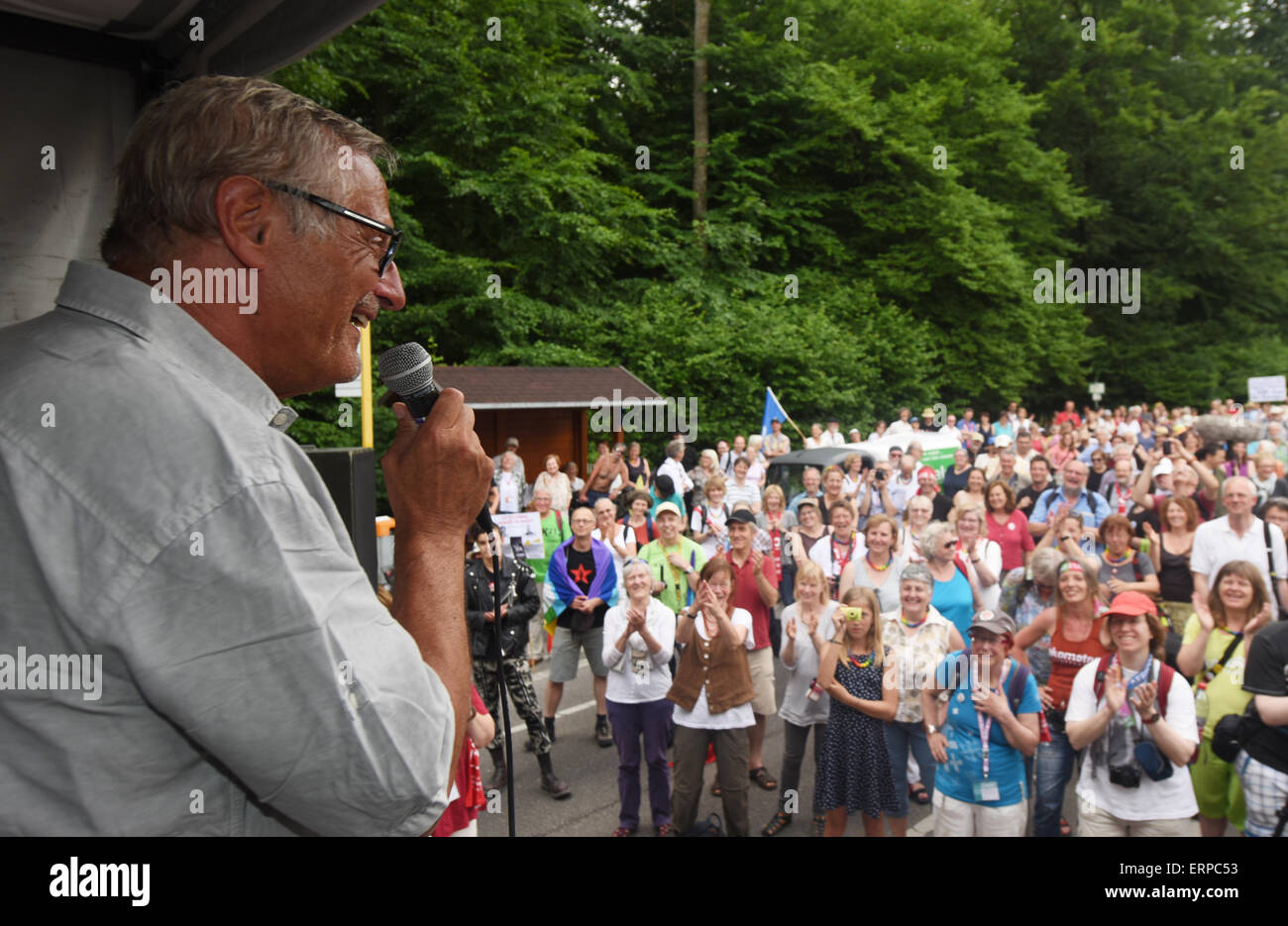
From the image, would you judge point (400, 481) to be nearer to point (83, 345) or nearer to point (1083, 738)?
point (83, 345)

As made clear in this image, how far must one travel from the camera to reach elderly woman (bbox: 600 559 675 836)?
253 inches

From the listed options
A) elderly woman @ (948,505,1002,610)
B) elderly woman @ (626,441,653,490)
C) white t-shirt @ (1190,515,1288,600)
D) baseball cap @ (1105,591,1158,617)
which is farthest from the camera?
elderly woman @ (626,441,653,490)

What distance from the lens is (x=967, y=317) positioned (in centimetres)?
3216

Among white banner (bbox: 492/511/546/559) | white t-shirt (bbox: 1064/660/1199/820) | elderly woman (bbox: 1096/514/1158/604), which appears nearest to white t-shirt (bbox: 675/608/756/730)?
white t-shirt (bbox: 1064/660/1199/820)

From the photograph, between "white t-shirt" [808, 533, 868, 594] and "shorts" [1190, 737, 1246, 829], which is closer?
"shorts" [1190, 737, 1246, 829]

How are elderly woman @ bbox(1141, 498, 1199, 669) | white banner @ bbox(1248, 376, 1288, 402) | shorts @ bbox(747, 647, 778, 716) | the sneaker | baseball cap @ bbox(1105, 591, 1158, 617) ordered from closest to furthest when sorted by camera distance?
baseball cap @ bbox(1105, 591, 1158, 617)
shorts @ bbox(747, 647, 778, 716)
elderly woman @ bbox(1141, 498, 1199, 669)
the sneaker
white banner @ bbox(1248, 376, 1288, 402)

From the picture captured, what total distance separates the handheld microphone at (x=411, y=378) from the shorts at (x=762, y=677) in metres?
5.94

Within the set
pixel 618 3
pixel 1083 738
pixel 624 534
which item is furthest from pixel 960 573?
pixel 618 3

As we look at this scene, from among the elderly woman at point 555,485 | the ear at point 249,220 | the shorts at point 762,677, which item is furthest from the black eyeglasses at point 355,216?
the elderly woman at point 555,485

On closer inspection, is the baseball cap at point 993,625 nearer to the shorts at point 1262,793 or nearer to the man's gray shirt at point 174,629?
the shorts at point 1262,793

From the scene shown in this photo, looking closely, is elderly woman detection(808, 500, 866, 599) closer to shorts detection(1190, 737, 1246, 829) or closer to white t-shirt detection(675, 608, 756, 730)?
white t-shirt detection(675, 608, 756, 730)

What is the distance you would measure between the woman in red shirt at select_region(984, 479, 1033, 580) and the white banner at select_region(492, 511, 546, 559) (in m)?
4.32

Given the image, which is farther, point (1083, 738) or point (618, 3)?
point (618, 3)

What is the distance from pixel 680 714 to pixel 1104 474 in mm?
8086
